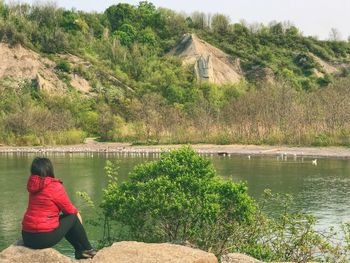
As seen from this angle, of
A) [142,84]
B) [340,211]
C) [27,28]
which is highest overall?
[27,28]

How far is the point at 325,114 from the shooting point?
4578 cm

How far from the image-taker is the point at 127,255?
7.33 meters

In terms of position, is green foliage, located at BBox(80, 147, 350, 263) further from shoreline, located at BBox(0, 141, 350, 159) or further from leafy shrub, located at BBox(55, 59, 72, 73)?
leafy shrub, located at BBox(55, 59, 72, 73)

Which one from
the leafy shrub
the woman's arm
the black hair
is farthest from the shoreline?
the black hair

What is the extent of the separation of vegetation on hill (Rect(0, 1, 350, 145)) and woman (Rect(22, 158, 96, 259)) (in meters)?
39.0

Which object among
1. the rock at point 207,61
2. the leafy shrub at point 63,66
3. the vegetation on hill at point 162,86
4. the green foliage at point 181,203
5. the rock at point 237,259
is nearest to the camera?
the rock at point 237,259

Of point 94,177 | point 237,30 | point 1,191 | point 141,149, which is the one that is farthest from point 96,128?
point 237,30

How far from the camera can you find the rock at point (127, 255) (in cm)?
718

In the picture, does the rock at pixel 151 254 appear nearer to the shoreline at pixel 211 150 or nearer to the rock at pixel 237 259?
the rock at pixel 237 259

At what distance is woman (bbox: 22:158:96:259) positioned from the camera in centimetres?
Result: 728

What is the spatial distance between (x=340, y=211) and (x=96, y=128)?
38.2m

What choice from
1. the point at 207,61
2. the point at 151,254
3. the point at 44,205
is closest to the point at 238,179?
the point at 151,254

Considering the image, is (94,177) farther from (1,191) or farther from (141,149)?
(141,149)

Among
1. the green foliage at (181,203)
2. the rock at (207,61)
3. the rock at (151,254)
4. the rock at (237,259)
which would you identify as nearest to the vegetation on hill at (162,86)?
the rock at (207,61)
